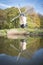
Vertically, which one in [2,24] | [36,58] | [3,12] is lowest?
[36,58]

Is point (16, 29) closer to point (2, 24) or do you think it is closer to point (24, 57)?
point (2, 24)

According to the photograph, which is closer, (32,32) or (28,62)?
(28,62)

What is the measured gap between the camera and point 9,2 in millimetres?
4996

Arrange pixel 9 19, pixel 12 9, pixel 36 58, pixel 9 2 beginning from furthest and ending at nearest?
pixel 9 19, pixel 12 9, pixel 9 2, pixel 36 58

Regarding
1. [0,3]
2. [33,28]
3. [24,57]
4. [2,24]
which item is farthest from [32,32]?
[24,57]

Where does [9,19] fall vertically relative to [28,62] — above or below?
above

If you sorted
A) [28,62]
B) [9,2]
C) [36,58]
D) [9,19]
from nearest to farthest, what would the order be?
1. [28,62]
2. [36,58]
3. [9,2]
4. [9,19]

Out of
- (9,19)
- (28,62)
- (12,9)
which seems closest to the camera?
(28,62)

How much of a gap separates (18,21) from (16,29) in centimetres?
63

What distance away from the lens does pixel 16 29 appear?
17.9ft

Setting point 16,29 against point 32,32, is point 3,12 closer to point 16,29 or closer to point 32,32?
point 16,29

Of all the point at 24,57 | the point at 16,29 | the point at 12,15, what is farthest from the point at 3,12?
the point at 24,57

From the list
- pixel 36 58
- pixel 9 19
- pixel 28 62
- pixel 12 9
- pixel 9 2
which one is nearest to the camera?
pixel 28 62

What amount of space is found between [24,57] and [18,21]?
2.57 meters
